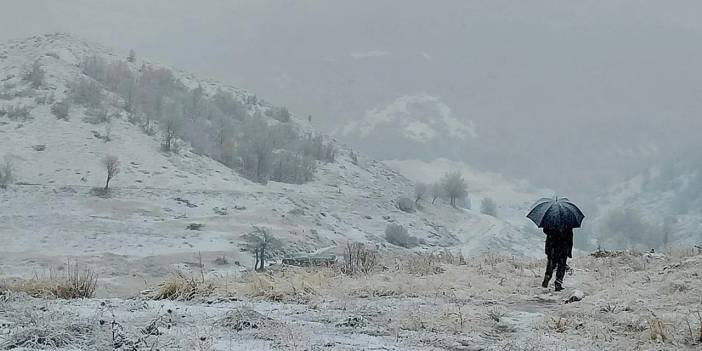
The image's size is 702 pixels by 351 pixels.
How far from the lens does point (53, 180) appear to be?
46.1m

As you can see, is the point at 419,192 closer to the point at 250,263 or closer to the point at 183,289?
the point at 250,263

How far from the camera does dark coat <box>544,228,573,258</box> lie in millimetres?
10648

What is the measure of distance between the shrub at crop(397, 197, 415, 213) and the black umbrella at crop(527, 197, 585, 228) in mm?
52971

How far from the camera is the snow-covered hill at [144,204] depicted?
125ft

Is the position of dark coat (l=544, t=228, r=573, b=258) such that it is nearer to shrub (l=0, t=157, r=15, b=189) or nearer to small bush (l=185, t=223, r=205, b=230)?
small bush (l=185, t=223, r=205, b=230)

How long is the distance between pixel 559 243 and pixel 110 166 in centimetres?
4329

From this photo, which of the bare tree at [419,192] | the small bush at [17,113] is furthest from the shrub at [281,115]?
the small bush at [17,113]

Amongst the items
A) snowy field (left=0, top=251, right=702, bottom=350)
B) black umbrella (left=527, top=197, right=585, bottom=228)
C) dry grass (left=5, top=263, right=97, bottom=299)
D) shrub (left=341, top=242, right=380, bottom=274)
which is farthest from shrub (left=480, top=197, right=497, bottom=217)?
dry grass (left=5, top=263, right=97, bottom=299)

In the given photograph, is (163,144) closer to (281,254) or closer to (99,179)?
(99,179)

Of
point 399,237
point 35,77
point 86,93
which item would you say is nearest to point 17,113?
point 86,93

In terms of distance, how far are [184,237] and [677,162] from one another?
97.7 metres

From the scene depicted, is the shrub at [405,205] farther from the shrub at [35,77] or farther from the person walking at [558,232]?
the person walking at [558,232]

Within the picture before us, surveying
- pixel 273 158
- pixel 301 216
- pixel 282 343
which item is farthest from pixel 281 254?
pixel 282 343

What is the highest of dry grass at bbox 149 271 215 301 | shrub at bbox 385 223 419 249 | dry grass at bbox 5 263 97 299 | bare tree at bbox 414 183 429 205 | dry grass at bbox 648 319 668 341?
bare tree at bbox 414 183 429 205
